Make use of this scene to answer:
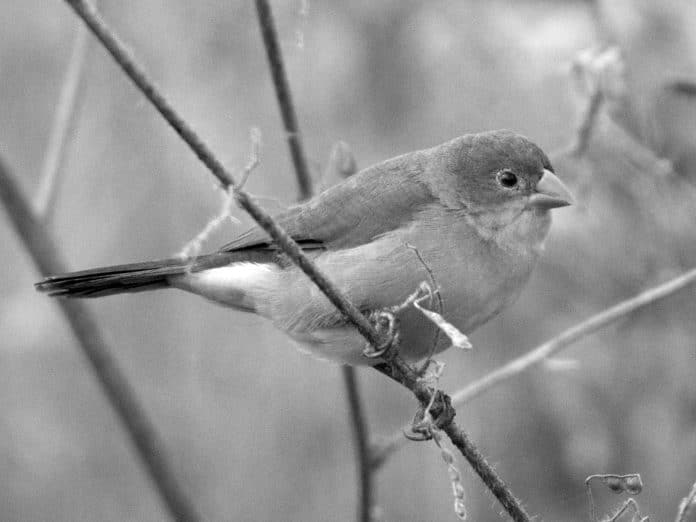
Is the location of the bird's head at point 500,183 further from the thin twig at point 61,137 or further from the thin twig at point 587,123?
the thin twig at point 61,137

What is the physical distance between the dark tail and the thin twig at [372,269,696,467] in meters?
1.04

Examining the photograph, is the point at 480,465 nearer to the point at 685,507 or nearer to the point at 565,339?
the point at 685,507

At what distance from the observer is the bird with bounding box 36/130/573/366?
3867 mm

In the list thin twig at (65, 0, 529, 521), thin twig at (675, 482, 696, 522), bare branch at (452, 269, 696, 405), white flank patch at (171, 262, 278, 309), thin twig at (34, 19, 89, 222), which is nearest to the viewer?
thin twig at (65, 0, 529, 521)

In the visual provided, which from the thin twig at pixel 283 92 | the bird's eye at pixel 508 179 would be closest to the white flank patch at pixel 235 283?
the thin twig at pixel 283 92

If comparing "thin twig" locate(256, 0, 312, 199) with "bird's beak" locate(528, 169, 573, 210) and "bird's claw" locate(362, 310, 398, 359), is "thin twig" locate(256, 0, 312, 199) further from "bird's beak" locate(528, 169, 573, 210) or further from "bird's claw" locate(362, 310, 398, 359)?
"bird's beak" locate(528, 169, 573, 210)

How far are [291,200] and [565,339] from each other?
2824 millimetres

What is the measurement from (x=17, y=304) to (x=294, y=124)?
12.0 feet

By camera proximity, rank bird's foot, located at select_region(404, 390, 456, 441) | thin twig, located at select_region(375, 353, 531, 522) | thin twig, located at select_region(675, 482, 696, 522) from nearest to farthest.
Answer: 1. thin twig, located at select_region(675, 482, 696, 522)
2. thin twig, located at select_region(375, 353, 531, 522)
3. bird's foot, located at select_region(404, 390, 456, 441)

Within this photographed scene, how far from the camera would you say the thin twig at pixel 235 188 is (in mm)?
2010

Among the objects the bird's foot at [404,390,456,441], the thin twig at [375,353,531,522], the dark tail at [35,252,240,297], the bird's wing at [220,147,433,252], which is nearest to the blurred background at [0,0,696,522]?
the bird's wing at [220,147,433,252]

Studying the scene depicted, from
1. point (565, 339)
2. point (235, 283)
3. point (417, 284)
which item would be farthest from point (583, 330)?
point (235, 283)

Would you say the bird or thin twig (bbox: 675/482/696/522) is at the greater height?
the bird

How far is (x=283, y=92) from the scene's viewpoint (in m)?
3.73
